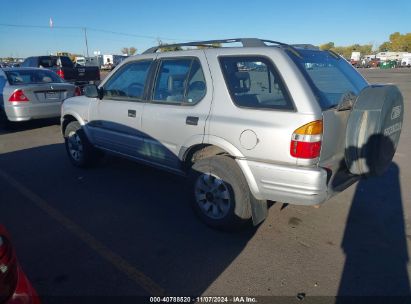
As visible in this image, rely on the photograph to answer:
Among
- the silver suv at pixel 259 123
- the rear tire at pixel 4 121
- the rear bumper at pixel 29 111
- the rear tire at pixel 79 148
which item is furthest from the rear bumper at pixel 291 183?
the rear tire at pixel 4 121

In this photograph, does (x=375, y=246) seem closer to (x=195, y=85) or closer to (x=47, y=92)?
(x=195, y=85)

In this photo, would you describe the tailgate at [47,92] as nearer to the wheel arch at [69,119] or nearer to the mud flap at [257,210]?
the wheel arch at [69,119]

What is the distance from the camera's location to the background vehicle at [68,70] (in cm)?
1420

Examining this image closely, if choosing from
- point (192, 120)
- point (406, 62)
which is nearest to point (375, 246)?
point (192, 120)

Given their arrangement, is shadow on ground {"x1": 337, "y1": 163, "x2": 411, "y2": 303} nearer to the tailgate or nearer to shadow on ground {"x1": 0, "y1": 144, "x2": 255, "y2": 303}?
shadow on ground {"x1": 0, "y1": 144, "x2": 255, "y2": 303}

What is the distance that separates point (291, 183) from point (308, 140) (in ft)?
1.31

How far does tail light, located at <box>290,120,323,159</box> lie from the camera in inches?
106

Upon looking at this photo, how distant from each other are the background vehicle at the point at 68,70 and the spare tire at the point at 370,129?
43.0 ft

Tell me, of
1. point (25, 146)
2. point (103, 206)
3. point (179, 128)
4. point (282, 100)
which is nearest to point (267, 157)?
point (282, 100)

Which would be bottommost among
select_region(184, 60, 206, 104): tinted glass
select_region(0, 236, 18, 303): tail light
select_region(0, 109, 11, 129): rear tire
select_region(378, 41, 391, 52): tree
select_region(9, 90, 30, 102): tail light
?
select_region(0, 109, 11, 129): rear tire

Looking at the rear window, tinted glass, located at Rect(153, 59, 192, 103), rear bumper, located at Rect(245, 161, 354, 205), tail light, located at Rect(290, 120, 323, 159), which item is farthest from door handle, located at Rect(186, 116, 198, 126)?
the rear window

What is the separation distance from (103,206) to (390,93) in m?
3.36

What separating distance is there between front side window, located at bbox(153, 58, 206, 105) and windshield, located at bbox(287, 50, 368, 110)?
977 millimetres

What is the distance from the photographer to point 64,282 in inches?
106
